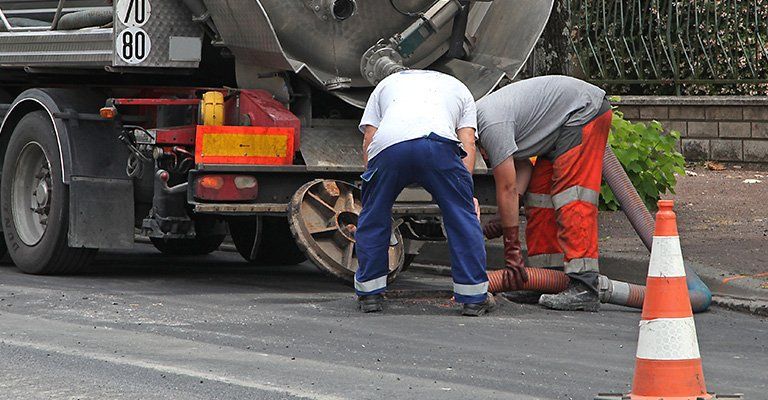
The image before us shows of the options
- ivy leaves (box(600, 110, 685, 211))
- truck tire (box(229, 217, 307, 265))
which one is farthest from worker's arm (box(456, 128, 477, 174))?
ivy leaves (box(600, 110, 685, 211))

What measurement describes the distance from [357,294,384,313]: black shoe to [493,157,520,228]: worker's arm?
2.80ft

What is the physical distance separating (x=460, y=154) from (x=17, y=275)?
11.2 ft

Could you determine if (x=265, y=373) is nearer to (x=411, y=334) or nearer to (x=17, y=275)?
(x=411, y=334)

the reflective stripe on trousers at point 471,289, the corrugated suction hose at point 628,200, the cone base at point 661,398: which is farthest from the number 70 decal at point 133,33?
the cone base at point 661,398

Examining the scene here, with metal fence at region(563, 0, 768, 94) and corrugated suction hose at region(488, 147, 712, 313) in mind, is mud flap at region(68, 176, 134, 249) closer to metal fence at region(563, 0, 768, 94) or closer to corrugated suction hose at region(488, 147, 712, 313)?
corrugated suction hose at region(488, 147, 712, 313)

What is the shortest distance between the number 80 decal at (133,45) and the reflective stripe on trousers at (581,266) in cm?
277

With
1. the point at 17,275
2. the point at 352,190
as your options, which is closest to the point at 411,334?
the point at 352,190

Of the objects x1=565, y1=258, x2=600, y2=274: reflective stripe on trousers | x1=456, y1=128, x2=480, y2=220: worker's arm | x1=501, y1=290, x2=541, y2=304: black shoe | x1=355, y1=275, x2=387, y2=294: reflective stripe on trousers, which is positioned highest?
x1=456, y1=128, x2=480, y2=220: worker's arm

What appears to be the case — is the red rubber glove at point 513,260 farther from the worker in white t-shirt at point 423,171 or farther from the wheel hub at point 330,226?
the wheel hub at point 330,226

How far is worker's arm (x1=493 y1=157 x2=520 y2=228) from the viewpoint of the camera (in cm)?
807

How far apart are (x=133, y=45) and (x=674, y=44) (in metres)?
7.08

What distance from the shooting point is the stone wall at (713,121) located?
14078 mm

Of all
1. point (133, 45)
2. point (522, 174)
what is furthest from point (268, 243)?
point (522, 174)

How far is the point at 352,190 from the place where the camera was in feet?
29.0
